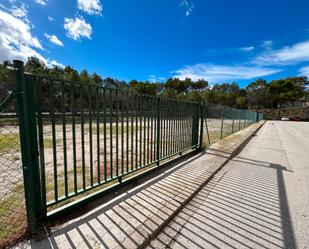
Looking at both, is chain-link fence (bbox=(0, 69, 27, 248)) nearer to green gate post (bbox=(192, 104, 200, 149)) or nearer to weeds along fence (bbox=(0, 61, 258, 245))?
weeds along fence (bbox=(0, 61, 258, 245))

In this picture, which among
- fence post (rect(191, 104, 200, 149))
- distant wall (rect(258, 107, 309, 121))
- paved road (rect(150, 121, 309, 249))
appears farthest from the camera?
distant wall (rect(258, 107, 309, 121))

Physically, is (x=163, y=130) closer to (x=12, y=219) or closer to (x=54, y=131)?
(x=54, y=131)

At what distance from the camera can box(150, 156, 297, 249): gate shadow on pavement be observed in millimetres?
1948

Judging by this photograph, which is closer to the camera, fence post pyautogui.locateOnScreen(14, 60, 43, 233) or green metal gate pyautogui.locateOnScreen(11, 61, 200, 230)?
fence post pyautogui.locateOnScreen(14, 60, 43, 233)

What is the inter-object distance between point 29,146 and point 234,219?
278 cm

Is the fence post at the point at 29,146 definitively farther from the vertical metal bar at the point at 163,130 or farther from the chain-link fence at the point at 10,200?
the vertical metal bar at the point at 163,130

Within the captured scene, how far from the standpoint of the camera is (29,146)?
183 centimetres

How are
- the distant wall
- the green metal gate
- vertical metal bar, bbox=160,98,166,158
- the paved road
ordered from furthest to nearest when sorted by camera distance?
the distant wall, vertical metal bar, bbox=160,98,166,158, the paved road, the green metal gate

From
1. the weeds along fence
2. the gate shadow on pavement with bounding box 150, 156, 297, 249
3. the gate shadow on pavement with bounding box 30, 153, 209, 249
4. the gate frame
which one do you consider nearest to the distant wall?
the gate shadow on pavement with bounding box 150, 156, 297, 249

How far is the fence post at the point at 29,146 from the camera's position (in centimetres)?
172

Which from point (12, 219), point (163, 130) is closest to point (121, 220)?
point (12, 219)

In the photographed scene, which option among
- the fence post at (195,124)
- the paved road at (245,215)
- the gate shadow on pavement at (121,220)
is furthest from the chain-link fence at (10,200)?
the fence post at (195,124)

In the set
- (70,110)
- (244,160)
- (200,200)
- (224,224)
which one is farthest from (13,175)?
(244,160)

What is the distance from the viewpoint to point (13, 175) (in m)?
3.68
